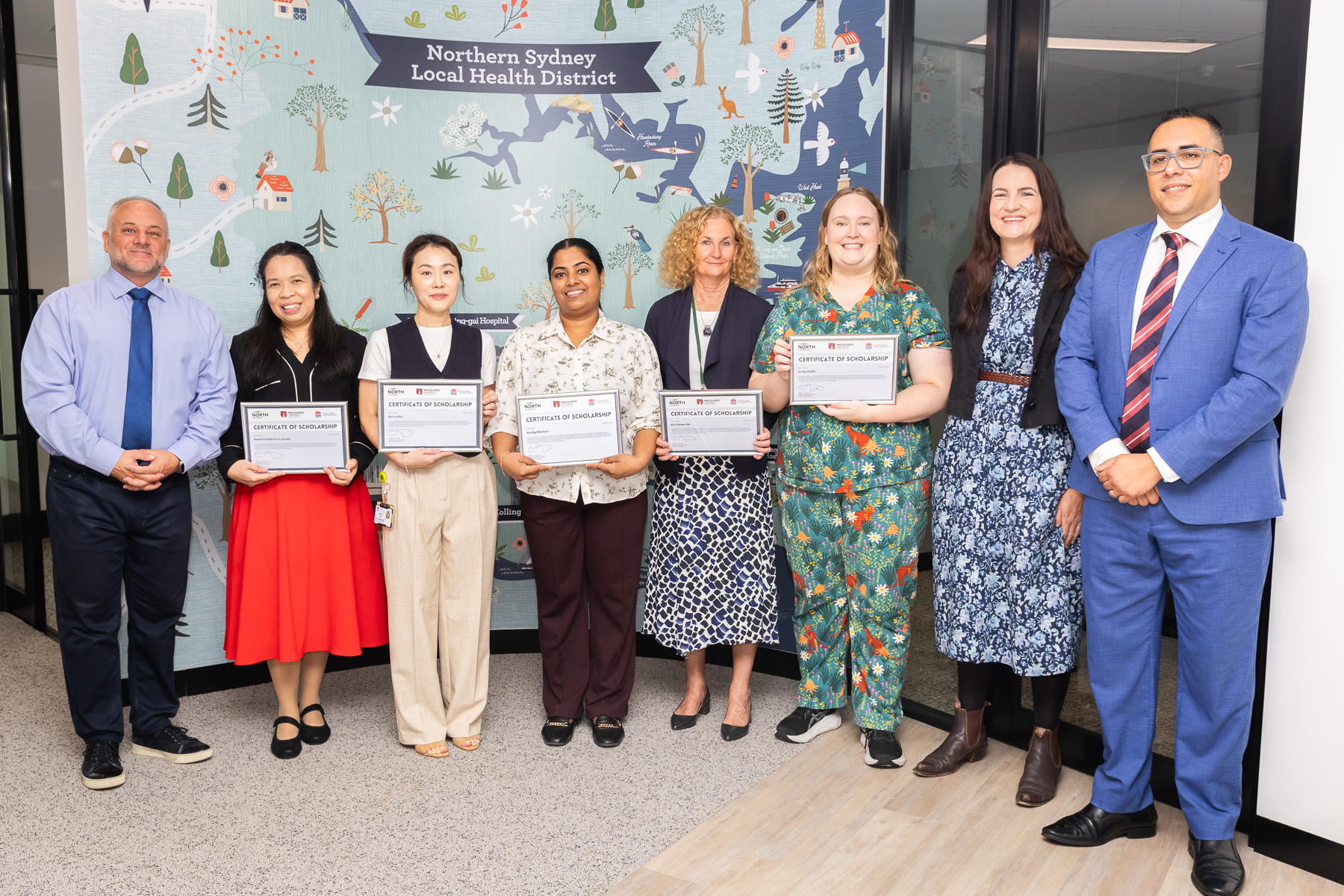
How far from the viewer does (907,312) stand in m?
2.93

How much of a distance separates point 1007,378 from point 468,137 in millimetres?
2511

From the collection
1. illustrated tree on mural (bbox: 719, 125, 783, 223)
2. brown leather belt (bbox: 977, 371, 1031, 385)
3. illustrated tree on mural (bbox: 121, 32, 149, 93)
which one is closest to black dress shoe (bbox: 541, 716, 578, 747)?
brown leather belt (bbox: 977, 371, 1031, 385)

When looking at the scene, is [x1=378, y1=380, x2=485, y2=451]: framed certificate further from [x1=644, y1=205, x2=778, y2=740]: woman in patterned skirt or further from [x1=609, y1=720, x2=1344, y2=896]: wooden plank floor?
[x1=609, y1=720, x2=1344, y2=896]: wooden plank floor

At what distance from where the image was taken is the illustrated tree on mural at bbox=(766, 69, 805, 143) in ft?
12.2

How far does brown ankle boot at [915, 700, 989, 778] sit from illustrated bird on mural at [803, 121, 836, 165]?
2.14 metres

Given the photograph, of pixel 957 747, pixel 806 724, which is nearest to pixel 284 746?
pixel 806 724

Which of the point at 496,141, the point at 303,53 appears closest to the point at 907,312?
the point at 496,141

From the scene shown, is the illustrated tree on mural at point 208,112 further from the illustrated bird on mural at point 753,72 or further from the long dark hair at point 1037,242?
the long dark hair at point 1037,242

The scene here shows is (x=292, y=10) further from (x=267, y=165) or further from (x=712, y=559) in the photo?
(x=712, y=559)

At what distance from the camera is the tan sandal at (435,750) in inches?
123

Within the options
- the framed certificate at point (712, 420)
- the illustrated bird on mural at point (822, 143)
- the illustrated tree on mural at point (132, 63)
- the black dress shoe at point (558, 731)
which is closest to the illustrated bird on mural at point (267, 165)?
the illustrated tree on mural at point (132, 63)

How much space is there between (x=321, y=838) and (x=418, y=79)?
9.68ft

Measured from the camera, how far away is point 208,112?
354cm

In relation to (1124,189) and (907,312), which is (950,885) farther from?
(1124,189)
